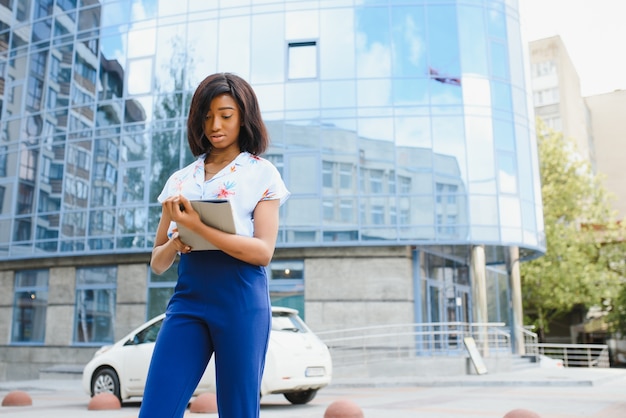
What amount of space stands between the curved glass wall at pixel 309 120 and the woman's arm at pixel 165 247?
655 inches

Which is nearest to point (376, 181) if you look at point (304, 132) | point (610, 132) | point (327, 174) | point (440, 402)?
point (327, 174)

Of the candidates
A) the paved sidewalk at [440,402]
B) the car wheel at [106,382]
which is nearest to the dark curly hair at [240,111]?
the paved sidewalk at [440,402]

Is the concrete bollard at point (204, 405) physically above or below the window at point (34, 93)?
below

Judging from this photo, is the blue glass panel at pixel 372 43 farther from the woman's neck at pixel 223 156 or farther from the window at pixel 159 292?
the woman's neck at pixel 223 156

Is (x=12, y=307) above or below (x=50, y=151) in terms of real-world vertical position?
below

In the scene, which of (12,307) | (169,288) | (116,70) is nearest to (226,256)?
(169,288)

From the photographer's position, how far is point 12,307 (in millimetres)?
22469

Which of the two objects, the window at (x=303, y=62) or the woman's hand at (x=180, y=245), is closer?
the woman's hand at (x=180, y=245)

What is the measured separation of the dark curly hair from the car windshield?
7.76 metres

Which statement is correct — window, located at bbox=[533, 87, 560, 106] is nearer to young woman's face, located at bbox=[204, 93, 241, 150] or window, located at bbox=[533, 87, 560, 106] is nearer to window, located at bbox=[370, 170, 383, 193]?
→ window, located at bbox=[370, 170, 383, 193]

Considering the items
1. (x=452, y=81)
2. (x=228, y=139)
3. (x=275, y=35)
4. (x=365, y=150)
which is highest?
(x=275, y=35)

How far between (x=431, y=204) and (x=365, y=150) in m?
2.54

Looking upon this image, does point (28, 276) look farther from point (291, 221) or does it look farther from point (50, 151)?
point (291, 221)

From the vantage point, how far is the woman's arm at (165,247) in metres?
2.36
